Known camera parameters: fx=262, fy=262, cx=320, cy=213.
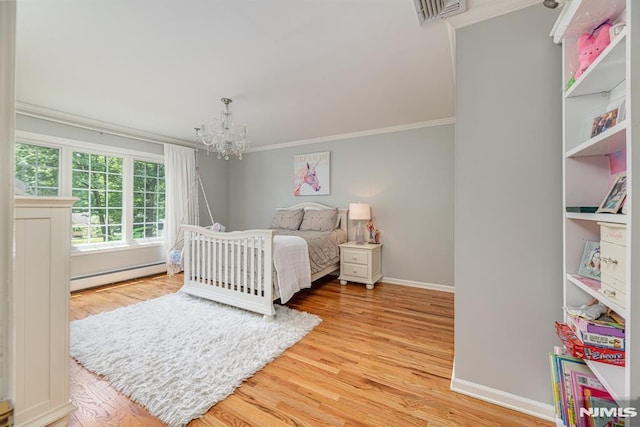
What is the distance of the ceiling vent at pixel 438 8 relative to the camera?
145 centimetres

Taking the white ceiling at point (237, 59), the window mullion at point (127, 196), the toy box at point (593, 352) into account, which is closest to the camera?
the toy box at point (593, 352)

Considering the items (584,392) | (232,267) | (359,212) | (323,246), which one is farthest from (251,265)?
(584,392)

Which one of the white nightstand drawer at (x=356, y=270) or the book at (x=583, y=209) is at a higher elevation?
the book at (x=583, y=209)

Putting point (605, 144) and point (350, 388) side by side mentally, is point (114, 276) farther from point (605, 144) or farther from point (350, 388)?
point (605, 144)

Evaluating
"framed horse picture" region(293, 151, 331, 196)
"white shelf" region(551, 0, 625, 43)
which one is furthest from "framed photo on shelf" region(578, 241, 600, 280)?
"framed horse picture" region(293, 151, 331, 196)

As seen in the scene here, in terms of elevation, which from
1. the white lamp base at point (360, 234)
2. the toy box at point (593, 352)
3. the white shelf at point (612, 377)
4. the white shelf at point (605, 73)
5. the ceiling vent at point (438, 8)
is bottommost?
the white shelf at point (612, 377)

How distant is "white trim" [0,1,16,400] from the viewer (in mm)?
370

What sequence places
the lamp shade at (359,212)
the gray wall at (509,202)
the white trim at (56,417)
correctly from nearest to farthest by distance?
the white trim at (56,417) < the gray wall at (509,202) < the lamp shade at (359,212)

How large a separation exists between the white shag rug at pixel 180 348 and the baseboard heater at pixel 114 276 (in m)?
1.20

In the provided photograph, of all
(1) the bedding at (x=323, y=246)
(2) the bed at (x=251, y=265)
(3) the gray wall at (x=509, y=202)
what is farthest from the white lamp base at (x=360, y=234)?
(3) the gray wall at (x=509, y=202)

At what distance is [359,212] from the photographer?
3760mm

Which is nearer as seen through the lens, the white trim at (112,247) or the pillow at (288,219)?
the white trim at (112,247)

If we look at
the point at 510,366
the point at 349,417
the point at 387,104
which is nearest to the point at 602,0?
the point at 510,366

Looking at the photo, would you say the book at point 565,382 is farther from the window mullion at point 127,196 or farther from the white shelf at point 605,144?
the window mullion at point 127,196
